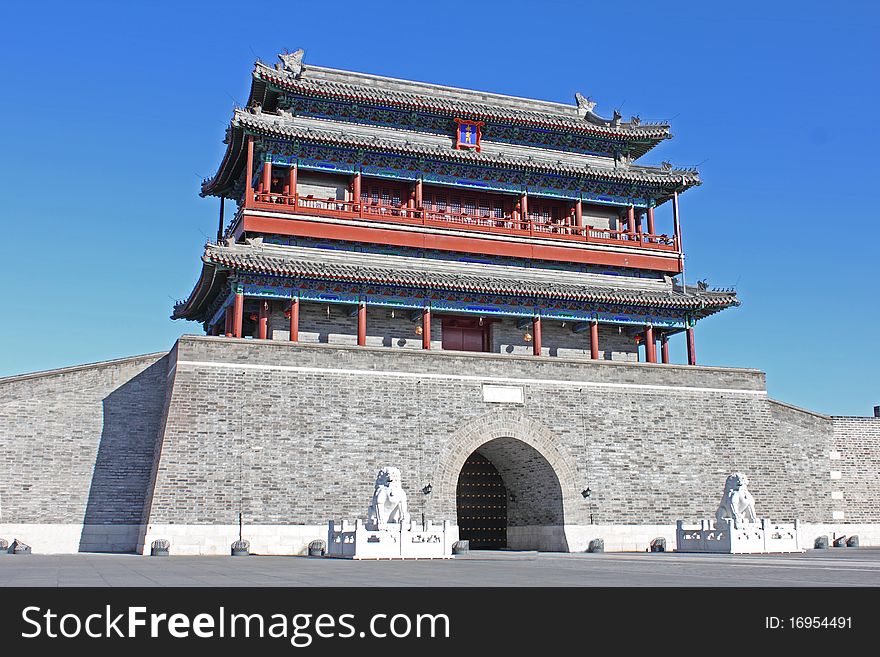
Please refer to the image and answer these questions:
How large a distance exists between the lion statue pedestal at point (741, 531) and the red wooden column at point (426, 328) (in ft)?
30.3

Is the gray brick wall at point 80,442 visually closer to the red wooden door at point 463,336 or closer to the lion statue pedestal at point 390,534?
the lion statue pedestal at point 390,534

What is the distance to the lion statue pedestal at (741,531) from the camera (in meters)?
20.2

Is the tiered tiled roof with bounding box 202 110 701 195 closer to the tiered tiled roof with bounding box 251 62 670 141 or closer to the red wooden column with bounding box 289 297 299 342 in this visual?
the tiered tiled roof with bounding box 251 62 670 141

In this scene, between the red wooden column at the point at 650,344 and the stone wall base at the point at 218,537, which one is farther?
the red wooden column at the point at 650,344

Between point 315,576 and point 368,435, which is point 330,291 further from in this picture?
point 315,576

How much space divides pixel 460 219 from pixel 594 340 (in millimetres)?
5883

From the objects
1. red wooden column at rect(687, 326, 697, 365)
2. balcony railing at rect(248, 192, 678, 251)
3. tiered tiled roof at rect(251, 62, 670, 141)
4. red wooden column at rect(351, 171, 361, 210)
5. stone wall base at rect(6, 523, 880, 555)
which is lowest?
stone wall base at rect(6, 523, 880, 555)

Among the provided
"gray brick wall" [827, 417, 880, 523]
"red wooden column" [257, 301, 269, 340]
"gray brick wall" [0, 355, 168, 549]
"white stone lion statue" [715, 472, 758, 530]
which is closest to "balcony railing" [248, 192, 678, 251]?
"red wooden column" [257, 301, 269, 340]

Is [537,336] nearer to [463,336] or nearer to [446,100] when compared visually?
[463,336]

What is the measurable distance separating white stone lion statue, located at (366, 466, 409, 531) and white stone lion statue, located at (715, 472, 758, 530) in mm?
7725

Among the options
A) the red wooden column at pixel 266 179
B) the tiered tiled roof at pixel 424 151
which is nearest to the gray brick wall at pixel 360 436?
the red wooden column at pixel 266 179

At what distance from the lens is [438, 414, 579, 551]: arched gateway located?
23.9 m
